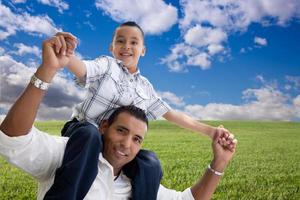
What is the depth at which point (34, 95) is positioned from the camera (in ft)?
6.35

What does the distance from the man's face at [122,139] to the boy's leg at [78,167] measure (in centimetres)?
20

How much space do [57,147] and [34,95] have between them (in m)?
0.46

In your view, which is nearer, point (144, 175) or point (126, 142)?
point (126, 142)

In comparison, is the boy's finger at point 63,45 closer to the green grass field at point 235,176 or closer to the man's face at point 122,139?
the man's face at point 122,139

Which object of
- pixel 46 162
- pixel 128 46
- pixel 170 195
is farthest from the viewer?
pixel 128 46

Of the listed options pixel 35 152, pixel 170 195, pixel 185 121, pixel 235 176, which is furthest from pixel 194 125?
pixel 235 176

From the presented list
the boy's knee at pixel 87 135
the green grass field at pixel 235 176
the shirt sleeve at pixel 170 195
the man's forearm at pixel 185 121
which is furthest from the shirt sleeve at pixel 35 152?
the green grass field at pixel 235 176

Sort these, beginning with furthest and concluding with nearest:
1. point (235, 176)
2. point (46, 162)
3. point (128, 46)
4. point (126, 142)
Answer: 1. point (235, 176)
2. point (128, 46)
3. point (126, 142)
4. point (46, 162)

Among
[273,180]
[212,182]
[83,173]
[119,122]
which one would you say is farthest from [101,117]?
[273,180]

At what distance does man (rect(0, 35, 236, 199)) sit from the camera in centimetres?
194

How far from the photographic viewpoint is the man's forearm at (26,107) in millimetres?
1930

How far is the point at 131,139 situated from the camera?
8.26ft

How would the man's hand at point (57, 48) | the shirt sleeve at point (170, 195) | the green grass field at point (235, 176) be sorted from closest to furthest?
the man's hand at point (57, 48) < the shirt sleeve at point (170, 195) < the green grass field at point (235, 176)

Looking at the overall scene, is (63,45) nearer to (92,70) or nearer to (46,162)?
(46,162)
